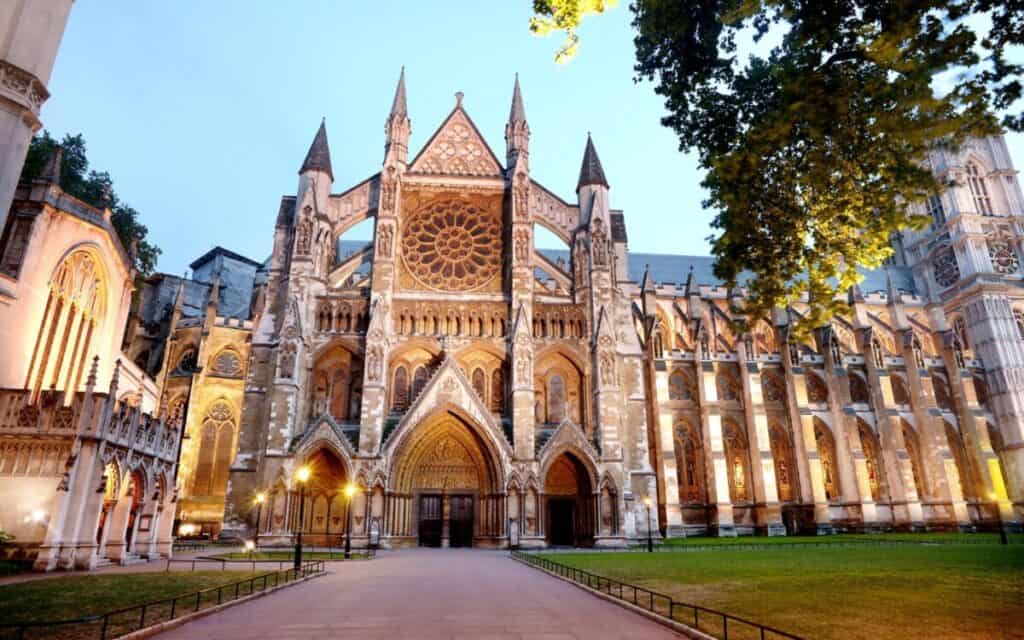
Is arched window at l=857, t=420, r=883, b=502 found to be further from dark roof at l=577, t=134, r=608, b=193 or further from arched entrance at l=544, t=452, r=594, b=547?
dark roof at l=577, t=134, r=608, b=193

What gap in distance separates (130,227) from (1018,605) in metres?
35.4

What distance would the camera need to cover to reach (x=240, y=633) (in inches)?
285

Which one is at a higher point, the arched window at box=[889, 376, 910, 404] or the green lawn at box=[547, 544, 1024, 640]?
the arched window at box=[889, 376, 910, 404]

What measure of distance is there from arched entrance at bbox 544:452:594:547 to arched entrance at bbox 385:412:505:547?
3.11m

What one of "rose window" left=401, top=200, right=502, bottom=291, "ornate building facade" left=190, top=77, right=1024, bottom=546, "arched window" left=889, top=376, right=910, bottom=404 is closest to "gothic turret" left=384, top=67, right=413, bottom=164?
"ornate building facade" left=190, top=77, right=1024, bottom=546

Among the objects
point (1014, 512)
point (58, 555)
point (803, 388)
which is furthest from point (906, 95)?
point (1014, 512)

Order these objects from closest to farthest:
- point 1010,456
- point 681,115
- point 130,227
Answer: point 681,115 < point 130,227 < point 1010,456

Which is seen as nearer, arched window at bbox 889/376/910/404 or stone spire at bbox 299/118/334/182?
stone spire at bbox 299/118/334/182

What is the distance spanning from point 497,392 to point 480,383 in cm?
98

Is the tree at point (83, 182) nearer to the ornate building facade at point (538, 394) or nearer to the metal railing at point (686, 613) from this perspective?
the ornate building facade at point (538, 394)

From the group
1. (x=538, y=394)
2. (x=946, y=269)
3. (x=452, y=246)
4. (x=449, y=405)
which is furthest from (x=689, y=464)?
(x=946, y=269)

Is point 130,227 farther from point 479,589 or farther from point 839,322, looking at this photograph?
point 839,322

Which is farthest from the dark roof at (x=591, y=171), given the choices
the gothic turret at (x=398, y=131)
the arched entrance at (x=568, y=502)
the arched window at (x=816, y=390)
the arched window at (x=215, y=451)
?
the arched window at (x=215, y=451)

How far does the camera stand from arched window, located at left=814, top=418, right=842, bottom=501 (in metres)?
38.9
